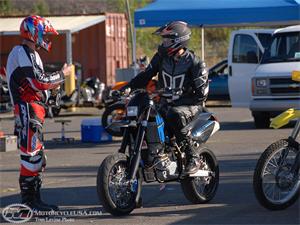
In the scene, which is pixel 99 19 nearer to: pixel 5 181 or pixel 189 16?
pixel 189 16

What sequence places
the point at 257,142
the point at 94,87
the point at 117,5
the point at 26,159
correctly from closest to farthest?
the point at 26,159
the point at 257,142
the point at 94,87
the point at 117,5

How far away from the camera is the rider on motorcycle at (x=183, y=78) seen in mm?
8938

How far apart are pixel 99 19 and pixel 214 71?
15.5 ft

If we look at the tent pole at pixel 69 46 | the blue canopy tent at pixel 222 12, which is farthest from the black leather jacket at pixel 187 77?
the tent pole at pixel 69 46

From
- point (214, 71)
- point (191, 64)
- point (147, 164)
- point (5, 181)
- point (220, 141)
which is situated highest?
point (191, 64)

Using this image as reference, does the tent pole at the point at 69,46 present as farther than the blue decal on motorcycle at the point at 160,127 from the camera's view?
Yes

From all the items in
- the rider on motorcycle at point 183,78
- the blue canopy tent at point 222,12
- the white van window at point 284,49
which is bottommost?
the white van window at point 284,49

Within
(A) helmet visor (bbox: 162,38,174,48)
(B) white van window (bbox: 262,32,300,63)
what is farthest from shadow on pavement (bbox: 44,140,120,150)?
(A) helmet visor (bbox: 162,38,174,48)

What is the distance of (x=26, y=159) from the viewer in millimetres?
8539

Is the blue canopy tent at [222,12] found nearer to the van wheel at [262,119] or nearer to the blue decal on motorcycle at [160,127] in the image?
the van wheel at [262,119]

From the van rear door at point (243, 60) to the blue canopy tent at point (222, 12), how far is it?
1.05m

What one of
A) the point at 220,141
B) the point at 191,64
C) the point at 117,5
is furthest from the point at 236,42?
the point at 117,5

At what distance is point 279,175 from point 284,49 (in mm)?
9914

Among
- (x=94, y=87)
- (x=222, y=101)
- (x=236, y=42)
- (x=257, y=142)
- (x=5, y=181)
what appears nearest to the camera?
(x=5, y=181)
